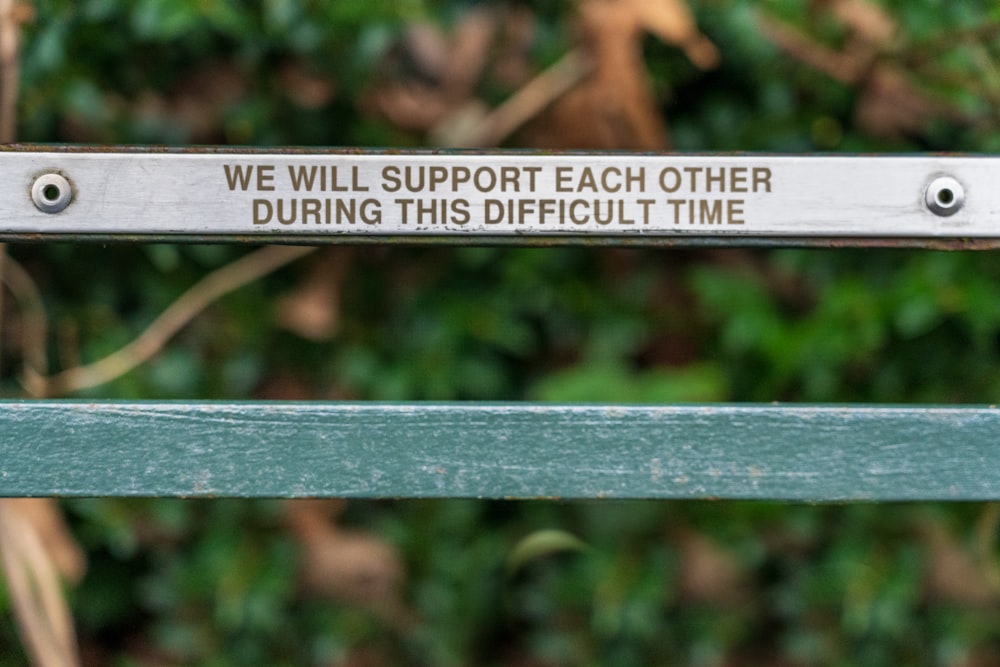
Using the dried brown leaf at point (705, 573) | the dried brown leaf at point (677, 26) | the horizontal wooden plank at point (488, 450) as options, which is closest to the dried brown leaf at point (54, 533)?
the horizontal wooden plank at point (488, 450)

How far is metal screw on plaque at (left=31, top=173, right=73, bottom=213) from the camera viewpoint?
912mm

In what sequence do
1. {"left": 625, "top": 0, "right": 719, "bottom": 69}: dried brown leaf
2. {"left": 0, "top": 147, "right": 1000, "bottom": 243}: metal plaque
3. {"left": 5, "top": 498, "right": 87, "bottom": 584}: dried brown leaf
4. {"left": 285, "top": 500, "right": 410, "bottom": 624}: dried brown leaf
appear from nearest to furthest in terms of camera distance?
{"left": 0, "top": 147, "right": 1000, "bottom": 243}: metal plaque → {"left": 625, "top": 0, "right": 719, "bottom": 69}: dried brown leaf → {"left": 5, "top": 498, "right": 87, "bottom": 584}: dried brown leaf → {"left": 285, "top": 500, "right": 410, "bottom": 624}: dried brown leaf

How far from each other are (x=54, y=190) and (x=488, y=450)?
0.44 m

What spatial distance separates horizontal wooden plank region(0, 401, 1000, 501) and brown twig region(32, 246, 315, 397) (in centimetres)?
76

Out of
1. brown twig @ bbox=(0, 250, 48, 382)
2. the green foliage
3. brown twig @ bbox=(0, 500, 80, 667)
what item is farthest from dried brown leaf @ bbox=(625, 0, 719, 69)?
brown twig @ bbox=(0, 500, 80, 667)

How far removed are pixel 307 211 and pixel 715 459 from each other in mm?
419

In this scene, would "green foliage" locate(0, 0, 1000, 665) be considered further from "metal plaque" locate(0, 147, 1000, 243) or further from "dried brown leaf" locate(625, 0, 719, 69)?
"metal plaque" locate(0, 147, 1000, 243)

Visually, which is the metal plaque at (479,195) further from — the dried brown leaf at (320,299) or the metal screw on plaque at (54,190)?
the dried brown leaf at (320,299)

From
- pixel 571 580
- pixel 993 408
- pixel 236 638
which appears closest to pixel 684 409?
pixel 993 408

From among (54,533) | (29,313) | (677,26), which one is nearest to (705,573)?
(677,26)

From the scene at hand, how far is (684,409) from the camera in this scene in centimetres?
92

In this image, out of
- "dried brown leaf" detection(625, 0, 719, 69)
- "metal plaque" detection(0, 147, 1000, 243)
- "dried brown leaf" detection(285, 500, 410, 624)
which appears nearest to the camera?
"metal plaque" detection(0, 147, 1000, 243)

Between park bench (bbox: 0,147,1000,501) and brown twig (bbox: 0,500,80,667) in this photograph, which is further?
brown twig (bbox: 0,500,80,667)

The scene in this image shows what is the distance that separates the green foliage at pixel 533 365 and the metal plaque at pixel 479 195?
0.69 m
